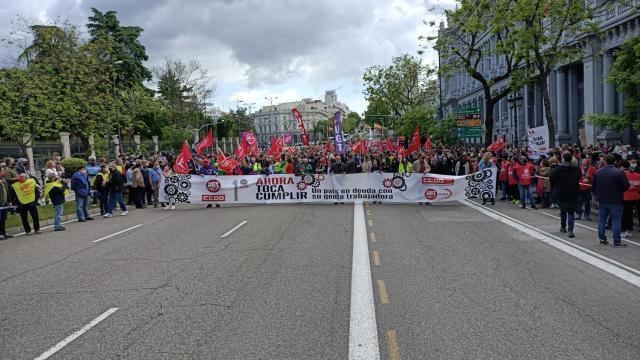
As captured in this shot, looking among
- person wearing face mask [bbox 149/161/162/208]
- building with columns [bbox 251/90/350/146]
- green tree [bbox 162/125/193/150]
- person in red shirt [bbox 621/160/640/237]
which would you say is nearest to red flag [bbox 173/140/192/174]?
person wearing face mask [bbox 149/161/162/208]

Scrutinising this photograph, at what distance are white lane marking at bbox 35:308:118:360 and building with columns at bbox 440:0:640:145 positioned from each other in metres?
19.4

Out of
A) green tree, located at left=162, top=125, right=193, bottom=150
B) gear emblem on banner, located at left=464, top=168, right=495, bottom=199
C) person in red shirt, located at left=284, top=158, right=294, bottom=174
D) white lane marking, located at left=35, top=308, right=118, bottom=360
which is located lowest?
white lane marking, located at left=35, top=308, right=118, bottom=360

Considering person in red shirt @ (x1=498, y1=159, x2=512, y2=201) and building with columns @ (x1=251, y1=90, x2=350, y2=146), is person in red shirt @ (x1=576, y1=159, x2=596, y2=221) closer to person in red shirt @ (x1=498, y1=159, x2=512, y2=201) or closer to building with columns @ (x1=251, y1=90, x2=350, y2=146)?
person in red shirt @ (x1=498, y1=159, x2=512, y2=201)

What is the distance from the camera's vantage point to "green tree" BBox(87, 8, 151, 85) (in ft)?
185

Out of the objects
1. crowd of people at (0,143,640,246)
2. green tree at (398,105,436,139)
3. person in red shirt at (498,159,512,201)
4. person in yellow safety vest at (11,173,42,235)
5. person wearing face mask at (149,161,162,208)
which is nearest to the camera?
crowd of people at (0,143,640,246)

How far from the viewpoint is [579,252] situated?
1026 centimetres

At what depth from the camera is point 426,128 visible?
4959cm

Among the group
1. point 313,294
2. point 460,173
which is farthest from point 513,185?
point 313,294

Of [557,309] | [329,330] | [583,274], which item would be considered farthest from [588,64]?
[329,330]

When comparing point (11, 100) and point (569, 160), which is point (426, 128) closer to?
point (11, 100)

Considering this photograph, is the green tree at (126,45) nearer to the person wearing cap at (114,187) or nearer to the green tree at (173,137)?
the green tree at (173,137)

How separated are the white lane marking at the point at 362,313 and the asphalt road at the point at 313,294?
0.18 ft

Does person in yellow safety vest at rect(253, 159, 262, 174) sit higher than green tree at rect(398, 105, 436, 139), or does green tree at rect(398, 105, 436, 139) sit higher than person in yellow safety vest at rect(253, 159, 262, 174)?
green tree at rect(398, 105, 436, 139)

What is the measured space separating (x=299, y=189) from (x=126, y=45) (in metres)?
47.3
